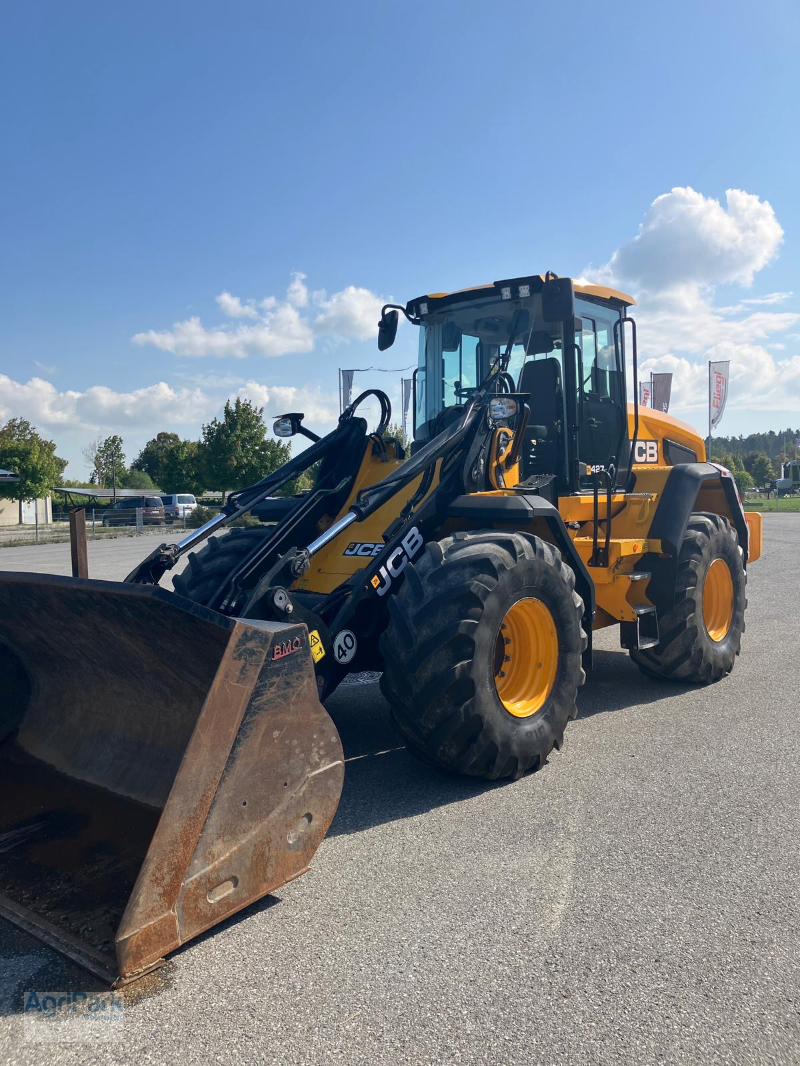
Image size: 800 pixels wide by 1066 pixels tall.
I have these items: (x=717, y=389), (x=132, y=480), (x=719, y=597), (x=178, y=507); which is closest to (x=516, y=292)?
(x=719, y=597)

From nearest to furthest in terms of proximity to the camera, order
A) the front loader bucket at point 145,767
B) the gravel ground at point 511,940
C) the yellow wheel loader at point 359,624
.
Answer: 1. the gravel ground at point 511,940
2. the front loader bucket at point 145,767
3. the yellow wheel loader at point 359,624

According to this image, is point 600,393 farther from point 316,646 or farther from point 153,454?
point 153,454

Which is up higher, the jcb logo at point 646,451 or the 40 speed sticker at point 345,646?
the jcb logo at point 646,451

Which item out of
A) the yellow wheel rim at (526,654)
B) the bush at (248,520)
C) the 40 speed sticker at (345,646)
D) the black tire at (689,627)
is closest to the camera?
the 40 speed sticker at (345,646)

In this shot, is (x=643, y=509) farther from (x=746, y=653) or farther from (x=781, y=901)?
(x=781, y=901)

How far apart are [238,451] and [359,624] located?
39835 mm

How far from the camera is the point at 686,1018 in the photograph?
97.9 inches

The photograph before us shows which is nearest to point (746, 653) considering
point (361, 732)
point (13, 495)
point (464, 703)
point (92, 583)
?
point (361, 732)

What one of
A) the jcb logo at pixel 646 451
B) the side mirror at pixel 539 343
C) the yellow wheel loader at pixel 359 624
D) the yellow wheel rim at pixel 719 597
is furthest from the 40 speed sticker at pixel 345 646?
the yellow wheel rim at pixel 719 597

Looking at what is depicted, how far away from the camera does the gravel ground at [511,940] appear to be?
7.86 ft

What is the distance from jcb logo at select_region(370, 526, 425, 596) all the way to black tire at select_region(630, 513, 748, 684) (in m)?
2.57

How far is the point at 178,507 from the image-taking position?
4306 centimetres

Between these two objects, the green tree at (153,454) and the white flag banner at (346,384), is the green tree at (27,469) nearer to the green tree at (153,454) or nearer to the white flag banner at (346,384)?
the white flag banner at (346,384)

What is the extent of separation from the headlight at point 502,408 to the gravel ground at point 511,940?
2.04 meters
